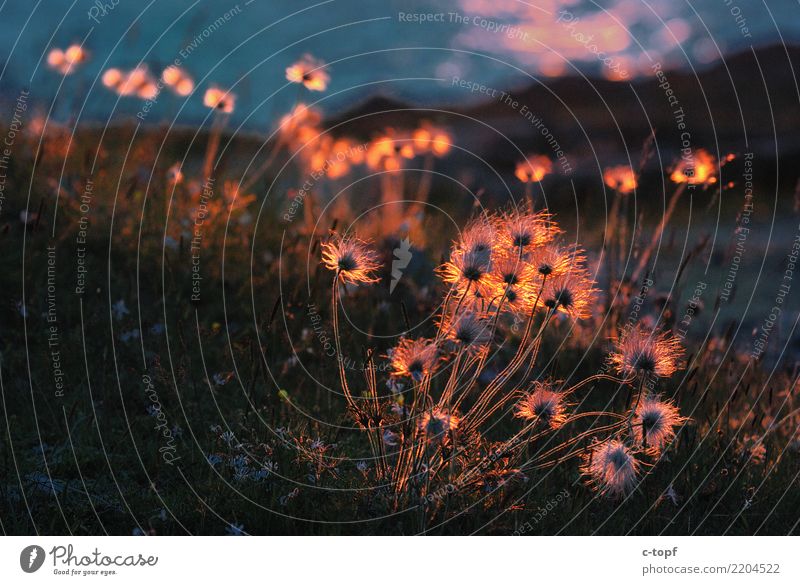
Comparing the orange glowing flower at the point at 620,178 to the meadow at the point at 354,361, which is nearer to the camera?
the meadow at the point at 354,361

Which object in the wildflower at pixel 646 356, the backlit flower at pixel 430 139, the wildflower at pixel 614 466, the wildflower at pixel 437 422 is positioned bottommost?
the wildflower at pixel 614 466

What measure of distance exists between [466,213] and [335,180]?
56.6 inches

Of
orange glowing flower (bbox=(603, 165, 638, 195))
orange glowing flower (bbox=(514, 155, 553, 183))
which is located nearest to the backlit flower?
orange glowing flower (bbox=(514, 155, 553, 183))

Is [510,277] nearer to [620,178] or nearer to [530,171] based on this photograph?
[530,171]

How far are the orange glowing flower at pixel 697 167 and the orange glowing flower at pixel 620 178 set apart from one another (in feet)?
0.84

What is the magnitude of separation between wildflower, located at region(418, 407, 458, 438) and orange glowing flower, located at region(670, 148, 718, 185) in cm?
186

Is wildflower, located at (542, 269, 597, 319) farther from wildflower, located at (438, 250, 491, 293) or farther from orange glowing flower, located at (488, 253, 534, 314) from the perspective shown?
wildflower, located at (438, 250, 491, 293)

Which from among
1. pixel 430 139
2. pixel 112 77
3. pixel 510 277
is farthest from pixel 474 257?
pixel 112 77

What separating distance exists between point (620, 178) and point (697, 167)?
62 cm

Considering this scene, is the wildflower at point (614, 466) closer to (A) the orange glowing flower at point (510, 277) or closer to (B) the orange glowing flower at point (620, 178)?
(A) the orange glowing flower at point (510, 277)

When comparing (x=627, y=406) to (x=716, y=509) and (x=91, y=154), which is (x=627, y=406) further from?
(x=91, y=154)

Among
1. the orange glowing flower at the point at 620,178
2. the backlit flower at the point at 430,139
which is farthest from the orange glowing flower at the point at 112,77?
the orange glowing flower at the point at 620,178

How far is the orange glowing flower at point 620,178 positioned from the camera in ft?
15.7

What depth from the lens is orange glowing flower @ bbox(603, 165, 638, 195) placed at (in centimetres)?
480
